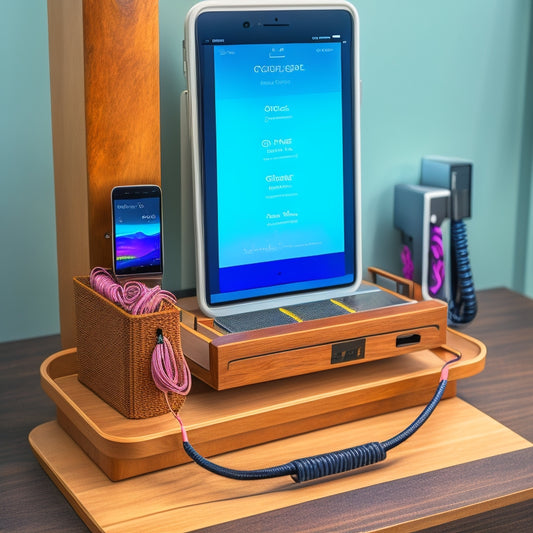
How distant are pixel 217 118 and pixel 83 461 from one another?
454 mm

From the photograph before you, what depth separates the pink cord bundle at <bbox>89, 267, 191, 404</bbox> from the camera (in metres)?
0.92

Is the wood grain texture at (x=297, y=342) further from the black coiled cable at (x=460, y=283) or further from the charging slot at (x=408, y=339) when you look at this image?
the black coiled cable at (x=460, y=283)

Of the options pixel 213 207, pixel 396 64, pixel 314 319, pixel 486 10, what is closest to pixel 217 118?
pixel 213 207

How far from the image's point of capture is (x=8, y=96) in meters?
1.18

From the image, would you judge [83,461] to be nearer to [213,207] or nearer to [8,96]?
[213,207]

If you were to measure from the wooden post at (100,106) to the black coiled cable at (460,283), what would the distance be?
571 mm

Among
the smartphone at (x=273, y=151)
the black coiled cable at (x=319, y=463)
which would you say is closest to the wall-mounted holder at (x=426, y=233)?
the smartphone at (x=273, y=151)

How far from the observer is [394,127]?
4.74 ft

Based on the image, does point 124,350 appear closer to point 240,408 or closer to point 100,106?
point 240,408

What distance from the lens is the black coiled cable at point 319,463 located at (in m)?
0.91

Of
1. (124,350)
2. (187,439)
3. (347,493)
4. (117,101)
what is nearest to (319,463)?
(347,493)

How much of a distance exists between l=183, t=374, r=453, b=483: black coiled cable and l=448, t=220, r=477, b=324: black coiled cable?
44cm

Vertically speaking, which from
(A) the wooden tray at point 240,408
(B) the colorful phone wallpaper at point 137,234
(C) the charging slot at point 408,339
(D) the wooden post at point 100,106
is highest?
(D) the wooden post at point 100,106

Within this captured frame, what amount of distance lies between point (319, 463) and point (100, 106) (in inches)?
19.3
